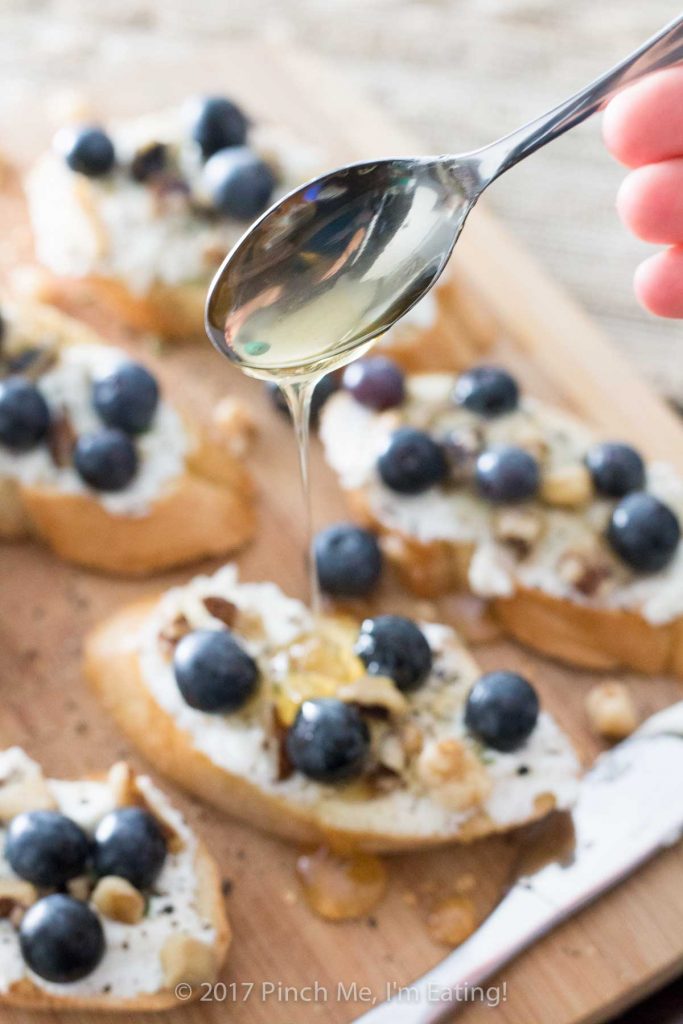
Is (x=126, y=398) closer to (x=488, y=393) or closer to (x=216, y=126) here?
(x=488, y=393)

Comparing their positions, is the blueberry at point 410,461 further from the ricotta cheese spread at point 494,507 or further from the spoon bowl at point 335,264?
the spoon bowl at point 335,264

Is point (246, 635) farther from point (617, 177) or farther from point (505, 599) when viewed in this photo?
point (617, 177)

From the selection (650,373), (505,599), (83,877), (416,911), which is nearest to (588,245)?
(650,373)

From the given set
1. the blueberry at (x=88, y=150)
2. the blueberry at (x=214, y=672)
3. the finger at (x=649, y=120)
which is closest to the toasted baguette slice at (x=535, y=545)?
the blueberry at (x=214, y=672)

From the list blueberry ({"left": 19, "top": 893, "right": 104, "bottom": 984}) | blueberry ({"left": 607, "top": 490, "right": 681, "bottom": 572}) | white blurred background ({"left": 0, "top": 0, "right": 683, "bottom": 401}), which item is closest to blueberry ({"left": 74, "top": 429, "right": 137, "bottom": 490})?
blueberry ({"left": 19, "top": 893, "right": 104, "bottom": 984})

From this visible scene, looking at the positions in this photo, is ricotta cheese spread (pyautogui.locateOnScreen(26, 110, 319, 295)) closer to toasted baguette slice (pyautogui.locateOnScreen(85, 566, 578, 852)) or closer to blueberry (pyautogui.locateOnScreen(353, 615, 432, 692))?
toasted baguette slice (pyautogui.locateOnScreen(85, 566, 578, 852))
